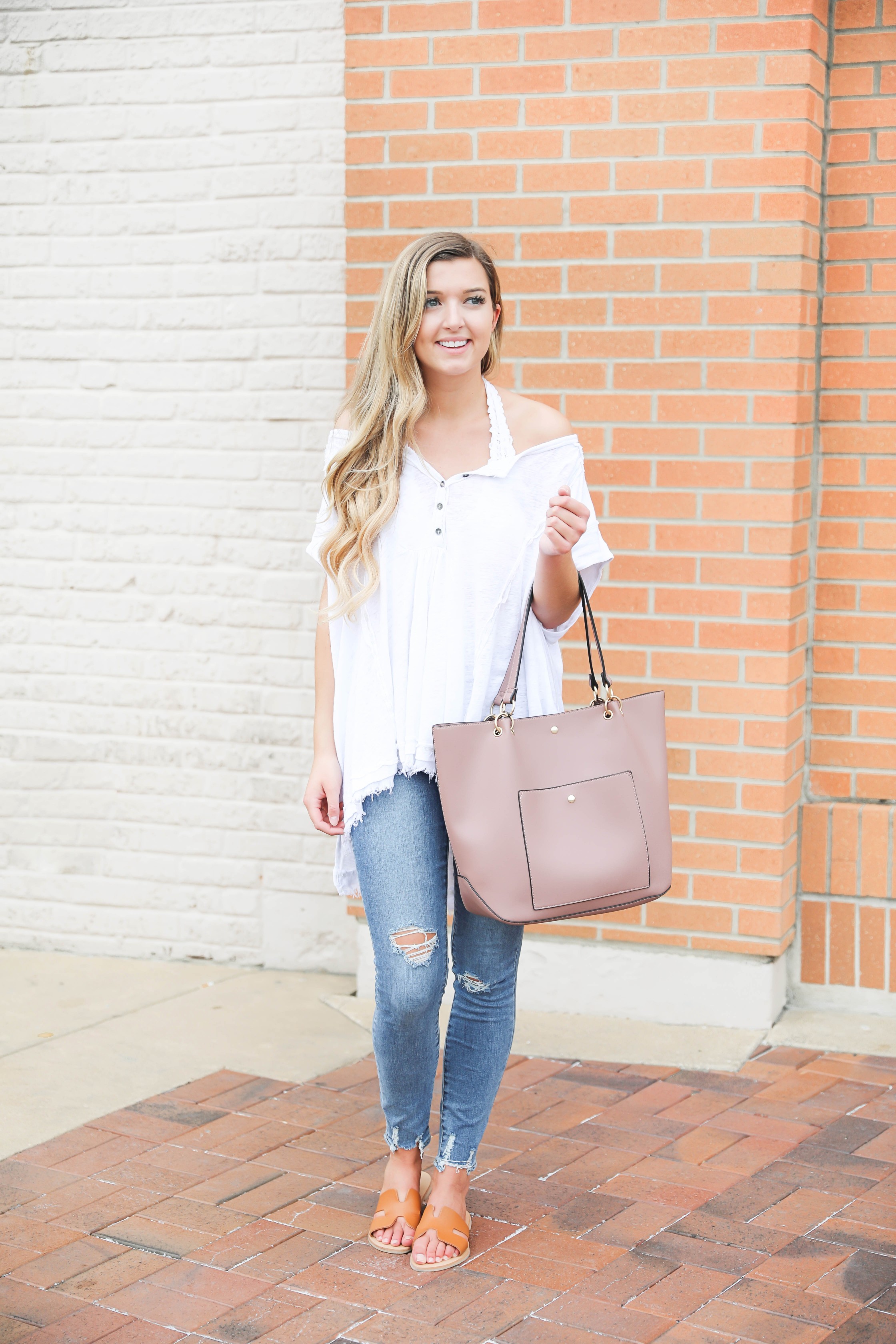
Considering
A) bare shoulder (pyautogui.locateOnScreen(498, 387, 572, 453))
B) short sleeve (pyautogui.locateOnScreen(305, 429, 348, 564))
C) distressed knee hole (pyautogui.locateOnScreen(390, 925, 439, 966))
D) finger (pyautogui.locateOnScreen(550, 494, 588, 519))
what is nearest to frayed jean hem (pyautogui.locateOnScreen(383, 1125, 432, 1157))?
distressed knee hole (pyautogui.locateOnScreen(390, 925, 439, 966))

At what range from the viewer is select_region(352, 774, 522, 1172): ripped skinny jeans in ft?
9.14

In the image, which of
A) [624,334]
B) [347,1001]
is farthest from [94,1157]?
[624,334]

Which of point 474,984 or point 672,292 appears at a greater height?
point 672,292

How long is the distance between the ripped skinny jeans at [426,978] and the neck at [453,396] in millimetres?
725

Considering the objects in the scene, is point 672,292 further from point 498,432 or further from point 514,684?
point 514,684

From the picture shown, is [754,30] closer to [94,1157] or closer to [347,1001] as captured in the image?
[347,1001]

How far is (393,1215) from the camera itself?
116 inches

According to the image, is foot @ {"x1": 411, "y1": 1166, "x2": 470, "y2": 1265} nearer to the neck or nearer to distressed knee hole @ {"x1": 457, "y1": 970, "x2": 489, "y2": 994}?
distressed knee hole @ {"x1": 457, "y1": 970, "x2": 489, "y2": 994}

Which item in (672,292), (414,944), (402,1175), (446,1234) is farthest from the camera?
(672,292)

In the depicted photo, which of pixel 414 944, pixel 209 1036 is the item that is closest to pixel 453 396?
pixel 414 944

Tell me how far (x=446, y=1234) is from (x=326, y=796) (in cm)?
89

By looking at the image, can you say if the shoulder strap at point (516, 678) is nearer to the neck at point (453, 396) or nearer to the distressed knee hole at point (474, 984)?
the neck at point (453, 396)

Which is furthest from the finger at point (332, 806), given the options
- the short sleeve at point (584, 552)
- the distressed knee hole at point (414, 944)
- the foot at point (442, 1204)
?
the foot at point (442, 1204)

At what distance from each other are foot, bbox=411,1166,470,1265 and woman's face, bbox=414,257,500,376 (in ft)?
5.22
